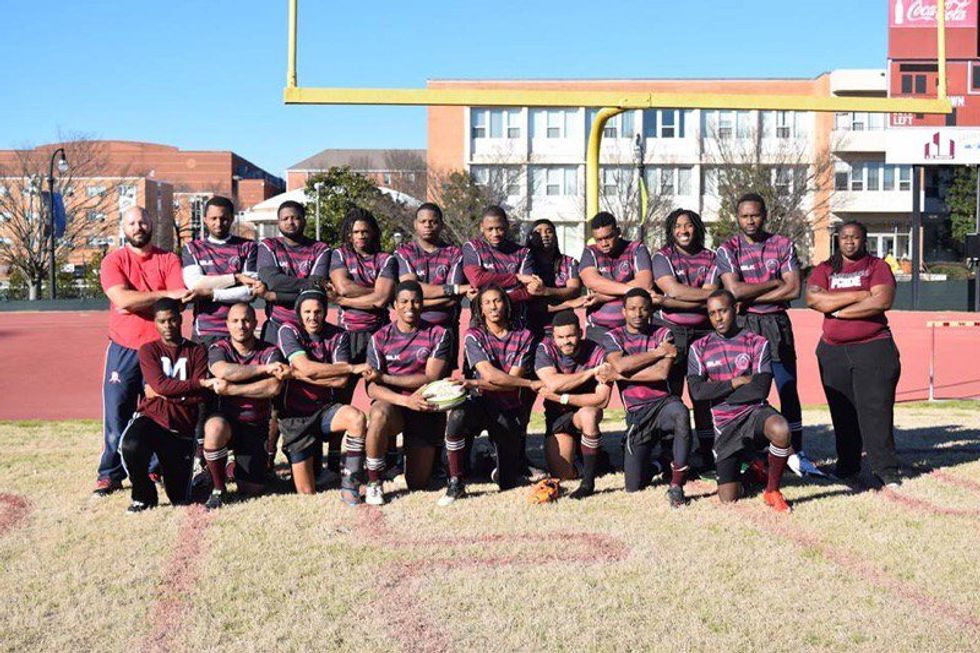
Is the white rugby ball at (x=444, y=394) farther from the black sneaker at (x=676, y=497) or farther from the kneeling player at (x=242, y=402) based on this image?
the black sneaker at (x=676, y=497)

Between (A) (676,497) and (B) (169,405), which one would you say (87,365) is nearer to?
(B) (169,405)

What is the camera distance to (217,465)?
22.1 feet

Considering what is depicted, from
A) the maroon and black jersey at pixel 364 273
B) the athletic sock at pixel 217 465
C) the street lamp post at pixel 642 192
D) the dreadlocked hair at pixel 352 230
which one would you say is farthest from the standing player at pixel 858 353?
the athletic sock at pixel 217 465

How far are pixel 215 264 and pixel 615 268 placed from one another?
9.74 feet

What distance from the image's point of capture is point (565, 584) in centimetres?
502

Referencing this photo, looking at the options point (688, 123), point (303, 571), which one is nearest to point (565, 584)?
point (303, 571)

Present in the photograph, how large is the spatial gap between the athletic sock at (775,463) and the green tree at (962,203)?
4436cm

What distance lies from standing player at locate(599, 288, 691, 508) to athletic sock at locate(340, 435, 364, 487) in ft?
5.66

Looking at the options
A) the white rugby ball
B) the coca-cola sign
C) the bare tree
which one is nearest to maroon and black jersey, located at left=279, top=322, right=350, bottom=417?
the white rugby ball

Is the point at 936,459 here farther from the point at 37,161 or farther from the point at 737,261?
the point at 37,161

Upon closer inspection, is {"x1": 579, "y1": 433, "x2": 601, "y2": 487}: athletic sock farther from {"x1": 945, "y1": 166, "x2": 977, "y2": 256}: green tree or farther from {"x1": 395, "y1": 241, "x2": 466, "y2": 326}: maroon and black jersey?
{"x1": 945, "y1": 166, "x2": 977, "y2": 256}: green tree

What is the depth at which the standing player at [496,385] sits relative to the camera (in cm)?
696

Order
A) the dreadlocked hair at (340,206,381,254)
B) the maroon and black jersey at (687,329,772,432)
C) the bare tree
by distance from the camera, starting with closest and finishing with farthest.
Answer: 1. the maroon and black jersey at (687,329,772,432)
2. the dreadlocked hair at (340,206,381,254)
3. the bare tree

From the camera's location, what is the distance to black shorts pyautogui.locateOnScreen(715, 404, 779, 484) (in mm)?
6688
